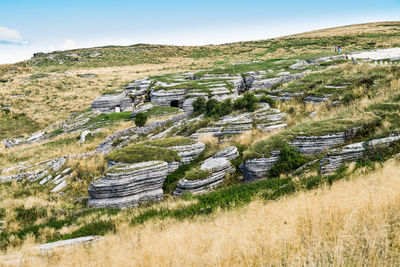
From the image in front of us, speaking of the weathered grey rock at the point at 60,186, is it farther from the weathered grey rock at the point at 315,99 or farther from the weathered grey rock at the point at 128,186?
the weathered grey rock at the point at 315,99

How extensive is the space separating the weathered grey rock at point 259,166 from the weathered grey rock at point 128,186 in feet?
15.2

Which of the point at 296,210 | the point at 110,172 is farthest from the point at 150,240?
the point at 110,172

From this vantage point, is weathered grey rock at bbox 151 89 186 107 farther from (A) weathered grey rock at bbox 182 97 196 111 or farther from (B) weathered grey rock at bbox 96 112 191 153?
(B) weathered grey rock at bbox 96 112 191 153

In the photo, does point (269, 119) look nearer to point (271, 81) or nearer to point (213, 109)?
point (213, 109)

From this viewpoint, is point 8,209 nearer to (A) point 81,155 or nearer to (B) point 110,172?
(B) point 110,172

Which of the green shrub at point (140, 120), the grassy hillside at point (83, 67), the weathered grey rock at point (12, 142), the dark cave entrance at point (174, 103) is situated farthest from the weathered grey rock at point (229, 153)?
the grassy hillside at point (83, 67)

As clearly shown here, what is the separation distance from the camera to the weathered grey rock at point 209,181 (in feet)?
39.4

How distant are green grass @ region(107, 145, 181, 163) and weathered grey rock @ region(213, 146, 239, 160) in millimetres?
2429

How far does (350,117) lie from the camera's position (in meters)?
13.3

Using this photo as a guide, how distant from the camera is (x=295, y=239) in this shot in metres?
4.66

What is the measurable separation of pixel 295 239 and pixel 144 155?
11135mm

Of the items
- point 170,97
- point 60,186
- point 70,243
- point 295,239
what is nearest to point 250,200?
point 295,239

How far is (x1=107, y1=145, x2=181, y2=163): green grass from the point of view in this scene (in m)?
14.4

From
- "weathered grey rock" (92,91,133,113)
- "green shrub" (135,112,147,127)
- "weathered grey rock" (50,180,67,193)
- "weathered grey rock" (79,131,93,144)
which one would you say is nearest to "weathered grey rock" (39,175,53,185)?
"weathered grey rock" (50,180,67,193)
